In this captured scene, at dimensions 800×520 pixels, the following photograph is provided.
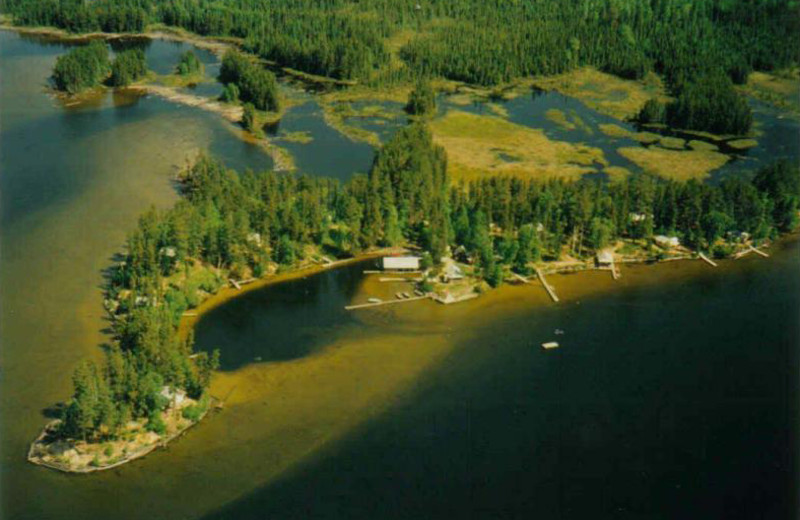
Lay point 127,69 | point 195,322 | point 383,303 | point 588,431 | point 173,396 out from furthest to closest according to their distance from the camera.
Answer: point 127,69 < point 383,303 < point 195,322 < point 588,431 < point 173,396

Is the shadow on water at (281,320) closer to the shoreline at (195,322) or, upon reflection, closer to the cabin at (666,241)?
the shoreline at (195,322)

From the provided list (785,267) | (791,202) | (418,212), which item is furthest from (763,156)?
(418,212)

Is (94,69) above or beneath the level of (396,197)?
above

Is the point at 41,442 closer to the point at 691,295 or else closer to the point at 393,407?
the point at 393,407

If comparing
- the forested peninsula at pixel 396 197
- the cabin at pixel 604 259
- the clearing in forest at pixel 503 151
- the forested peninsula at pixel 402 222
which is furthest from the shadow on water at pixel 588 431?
the clearing in forest at pixel 503 151

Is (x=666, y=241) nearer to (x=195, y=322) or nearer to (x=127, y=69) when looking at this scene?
(x=195, y=322)

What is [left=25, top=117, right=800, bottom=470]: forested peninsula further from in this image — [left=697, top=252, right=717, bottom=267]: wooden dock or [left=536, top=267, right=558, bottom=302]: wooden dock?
[left=697, top=252, right=717, bottom=267]: wooden dock

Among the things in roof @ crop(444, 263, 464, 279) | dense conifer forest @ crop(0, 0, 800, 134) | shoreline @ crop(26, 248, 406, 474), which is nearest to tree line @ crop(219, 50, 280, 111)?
dense conifer forest @ crop(0, 0, 800, 134)

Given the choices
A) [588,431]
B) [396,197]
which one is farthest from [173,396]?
[396,197]
